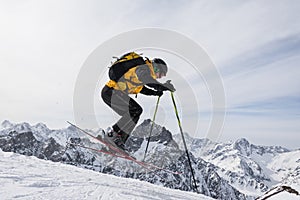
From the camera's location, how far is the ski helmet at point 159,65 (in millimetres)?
8336

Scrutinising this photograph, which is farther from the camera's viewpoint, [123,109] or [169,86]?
[123,109]

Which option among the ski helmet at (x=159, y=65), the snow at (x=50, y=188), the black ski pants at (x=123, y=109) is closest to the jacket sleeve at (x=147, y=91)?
the black ski pants at (x=123, y=109)

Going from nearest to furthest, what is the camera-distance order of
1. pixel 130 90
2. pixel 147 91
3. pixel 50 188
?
1. pixel 50 188
2. pixel 130 90
3. pixel 147 91

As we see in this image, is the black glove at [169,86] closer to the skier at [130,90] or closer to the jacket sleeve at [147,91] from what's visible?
the skier at [130,90]

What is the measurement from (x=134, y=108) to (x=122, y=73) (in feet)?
5.20

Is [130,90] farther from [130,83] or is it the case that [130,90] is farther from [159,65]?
[159,65]

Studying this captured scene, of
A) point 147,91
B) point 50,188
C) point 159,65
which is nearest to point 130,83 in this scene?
point 147,91

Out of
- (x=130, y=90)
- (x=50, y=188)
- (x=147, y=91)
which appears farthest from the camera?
(x=147, y=91)

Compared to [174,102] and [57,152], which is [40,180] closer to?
[174,102]

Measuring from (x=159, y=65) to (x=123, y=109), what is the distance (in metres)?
2.31

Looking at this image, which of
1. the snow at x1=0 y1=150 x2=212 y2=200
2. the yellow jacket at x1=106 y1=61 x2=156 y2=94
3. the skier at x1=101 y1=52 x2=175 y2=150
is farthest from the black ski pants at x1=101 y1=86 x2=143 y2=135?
the snow at x1=0 y1=150 x2=212 y2=200

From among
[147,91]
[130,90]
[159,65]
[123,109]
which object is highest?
[159,65]

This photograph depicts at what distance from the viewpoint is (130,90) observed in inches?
355

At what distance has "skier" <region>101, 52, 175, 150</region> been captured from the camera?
8336 mm
